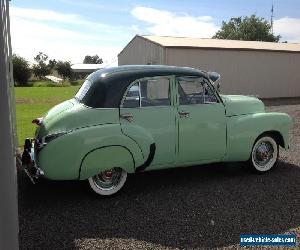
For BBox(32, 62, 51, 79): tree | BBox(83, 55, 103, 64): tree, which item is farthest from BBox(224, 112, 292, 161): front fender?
BBox(83, 55, 103, 64): tree

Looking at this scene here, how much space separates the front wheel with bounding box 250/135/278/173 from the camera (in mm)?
6750

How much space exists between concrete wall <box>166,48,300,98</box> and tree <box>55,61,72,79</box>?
135 ft

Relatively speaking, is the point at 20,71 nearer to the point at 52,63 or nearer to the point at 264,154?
the point at 52,63

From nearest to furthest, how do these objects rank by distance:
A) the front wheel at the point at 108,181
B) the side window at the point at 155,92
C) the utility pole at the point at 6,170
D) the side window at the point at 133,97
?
the utility pole at the point at 6,170 < the front wheel at the point at 108,181 < the side window at the point at 133,97 < the side window at the point at 155,92

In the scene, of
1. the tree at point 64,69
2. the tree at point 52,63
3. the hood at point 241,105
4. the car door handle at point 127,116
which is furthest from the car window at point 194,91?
the tree at point 52,63

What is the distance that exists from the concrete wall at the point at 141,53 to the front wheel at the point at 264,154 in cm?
1359

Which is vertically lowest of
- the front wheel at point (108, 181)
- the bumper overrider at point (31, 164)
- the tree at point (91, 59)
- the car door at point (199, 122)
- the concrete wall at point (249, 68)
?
the front wheel at point (108, 181)

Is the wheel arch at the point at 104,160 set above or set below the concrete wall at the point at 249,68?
below

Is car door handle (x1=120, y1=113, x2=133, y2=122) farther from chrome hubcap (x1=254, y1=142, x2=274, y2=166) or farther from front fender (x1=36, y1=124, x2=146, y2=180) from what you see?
chrome hubcap (x1=254, y1=142, x2=274, y2=166)

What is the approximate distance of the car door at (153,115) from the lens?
223 inches

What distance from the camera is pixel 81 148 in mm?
5266

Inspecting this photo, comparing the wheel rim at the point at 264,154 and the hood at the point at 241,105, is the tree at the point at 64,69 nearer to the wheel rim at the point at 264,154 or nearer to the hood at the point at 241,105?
the hood at the point at 241,105

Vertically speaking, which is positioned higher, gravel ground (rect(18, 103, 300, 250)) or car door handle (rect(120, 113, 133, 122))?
car door handle (rect(120, 113, 133, 122))

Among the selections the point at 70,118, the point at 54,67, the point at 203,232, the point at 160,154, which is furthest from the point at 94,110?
the point at 54,67
